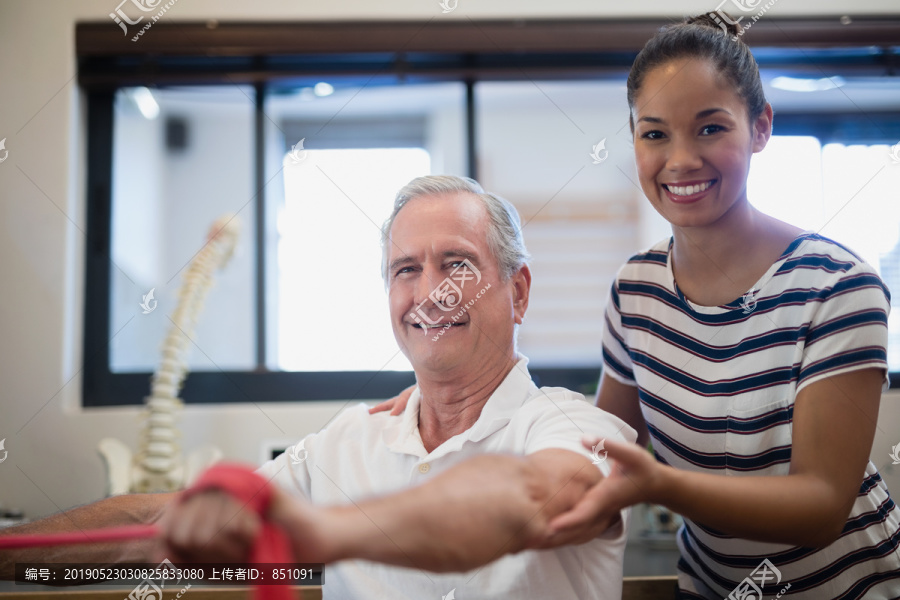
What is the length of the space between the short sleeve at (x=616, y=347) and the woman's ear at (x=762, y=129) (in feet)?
1.04

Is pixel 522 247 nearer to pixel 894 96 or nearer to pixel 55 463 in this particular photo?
pixel 55 463

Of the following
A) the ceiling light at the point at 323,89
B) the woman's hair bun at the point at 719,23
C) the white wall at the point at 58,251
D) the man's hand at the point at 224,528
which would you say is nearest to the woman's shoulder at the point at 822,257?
the woman's hair bun at the point at 719,23

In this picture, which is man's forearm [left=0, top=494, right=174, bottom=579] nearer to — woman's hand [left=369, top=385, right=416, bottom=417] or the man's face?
woman's hand [left=369, top=385, right=416, bottom=417]

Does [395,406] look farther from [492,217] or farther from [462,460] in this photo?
[492,217]

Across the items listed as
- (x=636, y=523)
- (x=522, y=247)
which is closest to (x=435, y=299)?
(x=522, y=247)

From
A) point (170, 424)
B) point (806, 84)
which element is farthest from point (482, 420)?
point (806, 84)

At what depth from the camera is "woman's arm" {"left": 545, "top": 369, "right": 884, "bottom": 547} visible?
68cm

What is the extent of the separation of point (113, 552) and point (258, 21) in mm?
1801

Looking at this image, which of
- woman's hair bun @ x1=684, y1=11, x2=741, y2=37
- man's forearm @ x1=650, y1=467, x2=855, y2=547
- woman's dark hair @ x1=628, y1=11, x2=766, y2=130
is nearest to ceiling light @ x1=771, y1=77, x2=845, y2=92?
woman's hair bun @ x1=684, y1=11, x2=741, y2=37

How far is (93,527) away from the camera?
108 cm

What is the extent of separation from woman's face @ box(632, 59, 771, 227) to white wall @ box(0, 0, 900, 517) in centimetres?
150

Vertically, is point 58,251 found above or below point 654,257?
above

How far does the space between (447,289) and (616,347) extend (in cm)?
34

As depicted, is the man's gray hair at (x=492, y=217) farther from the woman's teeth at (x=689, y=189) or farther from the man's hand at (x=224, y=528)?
the man's hand at (x=224, y=528)
